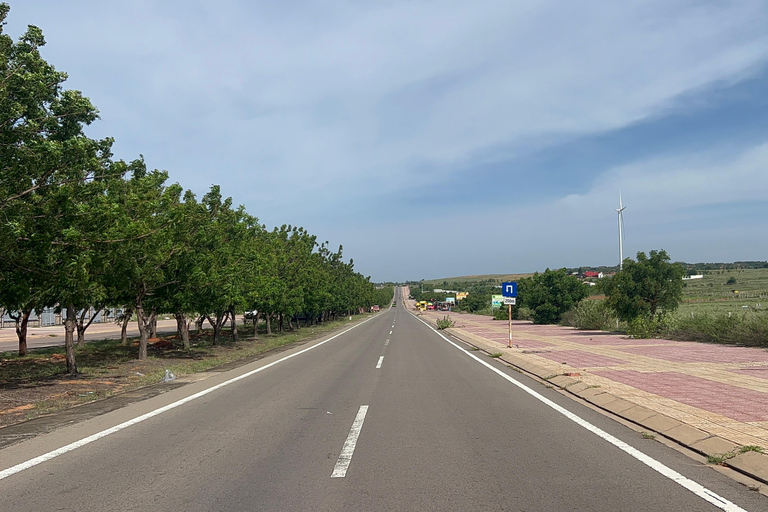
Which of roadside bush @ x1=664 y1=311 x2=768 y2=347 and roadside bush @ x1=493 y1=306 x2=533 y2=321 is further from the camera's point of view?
roadside bush @ x1=493 y1=306 x2=533 y2=321

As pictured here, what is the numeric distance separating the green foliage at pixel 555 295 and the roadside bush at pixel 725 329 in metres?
19.6

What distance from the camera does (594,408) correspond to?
9469mm

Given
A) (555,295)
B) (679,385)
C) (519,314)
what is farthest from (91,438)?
(519,314)

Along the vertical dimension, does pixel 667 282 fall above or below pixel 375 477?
above

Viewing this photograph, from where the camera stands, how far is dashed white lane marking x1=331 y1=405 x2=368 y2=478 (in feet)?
18.9

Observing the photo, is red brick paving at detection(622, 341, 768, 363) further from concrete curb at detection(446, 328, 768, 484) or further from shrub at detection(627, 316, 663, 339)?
concrete curb at detection(446, 328, 768, 484)

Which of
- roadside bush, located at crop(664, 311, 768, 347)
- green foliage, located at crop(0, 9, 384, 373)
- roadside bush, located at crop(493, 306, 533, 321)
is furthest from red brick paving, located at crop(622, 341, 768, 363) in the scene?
roadside bush, located at crop(493, 306, 533, 321)

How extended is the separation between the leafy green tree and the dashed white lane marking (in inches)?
917

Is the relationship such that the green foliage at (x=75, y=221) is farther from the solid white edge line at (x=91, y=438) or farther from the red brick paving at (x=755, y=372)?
the red brick paving at (x=755, y=372)

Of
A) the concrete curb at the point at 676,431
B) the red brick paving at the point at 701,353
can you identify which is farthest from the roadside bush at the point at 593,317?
the concrete curb at the point at 676,431

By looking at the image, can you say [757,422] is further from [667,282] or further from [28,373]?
[667,282]

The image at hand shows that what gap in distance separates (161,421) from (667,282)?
2694 cm

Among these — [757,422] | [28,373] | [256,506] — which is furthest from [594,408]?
[28,373]

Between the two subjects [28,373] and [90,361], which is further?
[90,361]
